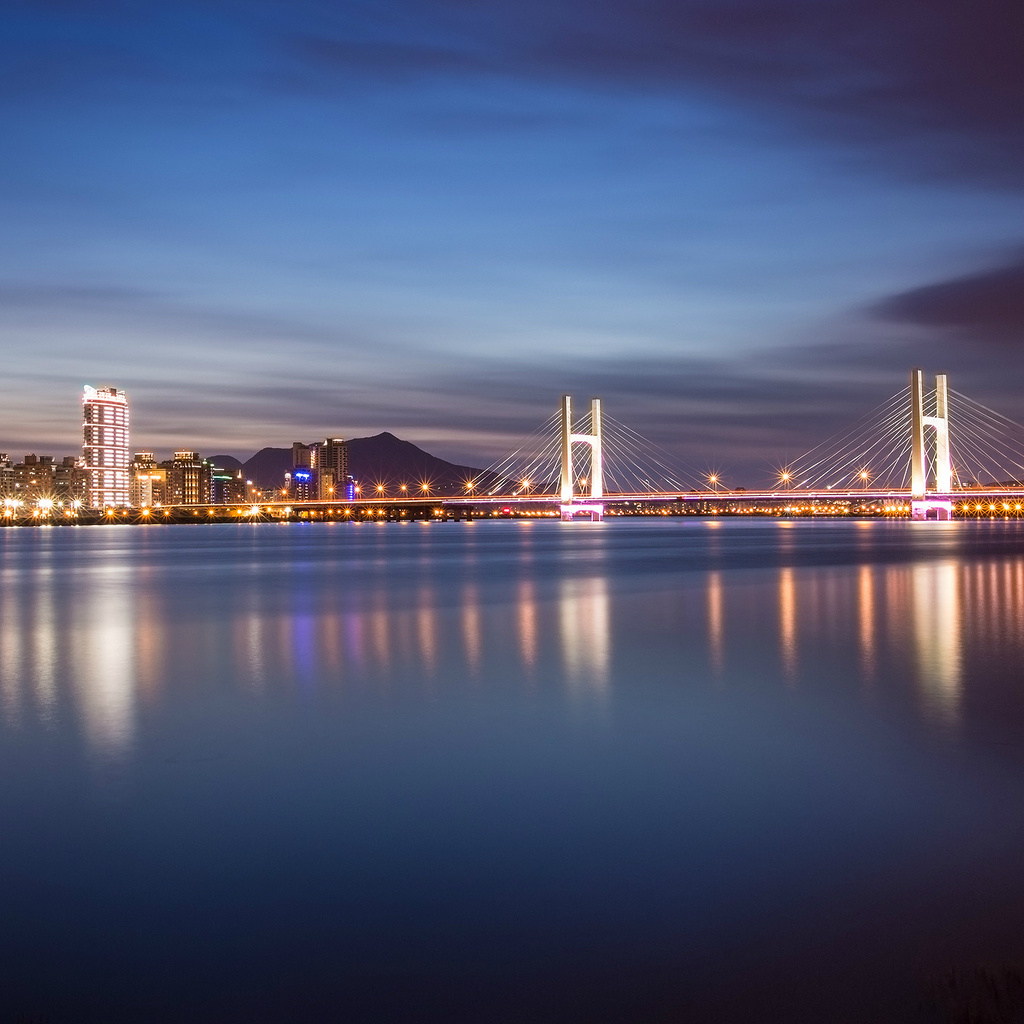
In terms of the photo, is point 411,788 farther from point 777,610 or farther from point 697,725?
point 777,610

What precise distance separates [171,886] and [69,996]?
40.0 inches

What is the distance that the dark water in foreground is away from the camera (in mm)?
3730

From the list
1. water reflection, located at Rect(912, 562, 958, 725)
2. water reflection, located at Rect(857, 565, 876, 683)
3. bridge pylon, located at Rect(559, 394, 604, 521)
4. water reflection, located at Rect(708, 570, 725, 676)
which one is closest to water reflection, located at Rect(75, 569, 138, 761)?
water reflection, located at Rect(708, 570, 725, 676)

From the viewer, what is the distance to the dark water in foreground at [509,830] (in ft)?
12.2

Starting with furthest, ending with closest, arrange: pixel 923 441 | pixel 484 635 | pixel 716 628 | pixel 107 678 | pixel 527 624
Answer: pixel 923 441 < pixel 527 624 < pixel 716 628 < pixel 484 635 < pixel 107 678

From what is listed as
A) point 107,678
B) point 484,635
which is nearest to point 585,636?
point 484,635

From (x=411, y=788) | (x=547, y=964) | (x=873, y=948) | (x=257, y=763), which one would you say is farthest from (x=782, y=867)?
(x=257, y=763)

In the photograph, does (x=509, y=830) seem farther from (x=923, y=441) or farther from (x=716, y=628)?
(x=923, y=441)

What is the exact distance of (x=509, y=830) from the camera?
5.47 m

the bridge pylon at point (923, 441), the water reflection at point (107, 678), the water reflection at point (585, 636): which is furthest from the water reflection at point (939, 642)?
the bridge pylon at point (923, 441)

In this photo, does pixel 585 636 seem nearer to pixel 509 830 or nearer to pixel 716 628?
pixel 716 628

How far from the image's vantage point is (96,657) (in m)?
13.0

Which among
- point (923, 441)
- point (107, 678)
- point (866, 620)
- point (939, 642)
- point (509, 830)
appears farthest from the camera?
point (923, 441)

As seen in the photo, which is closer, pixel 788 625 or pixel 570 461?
pixel 788 625
